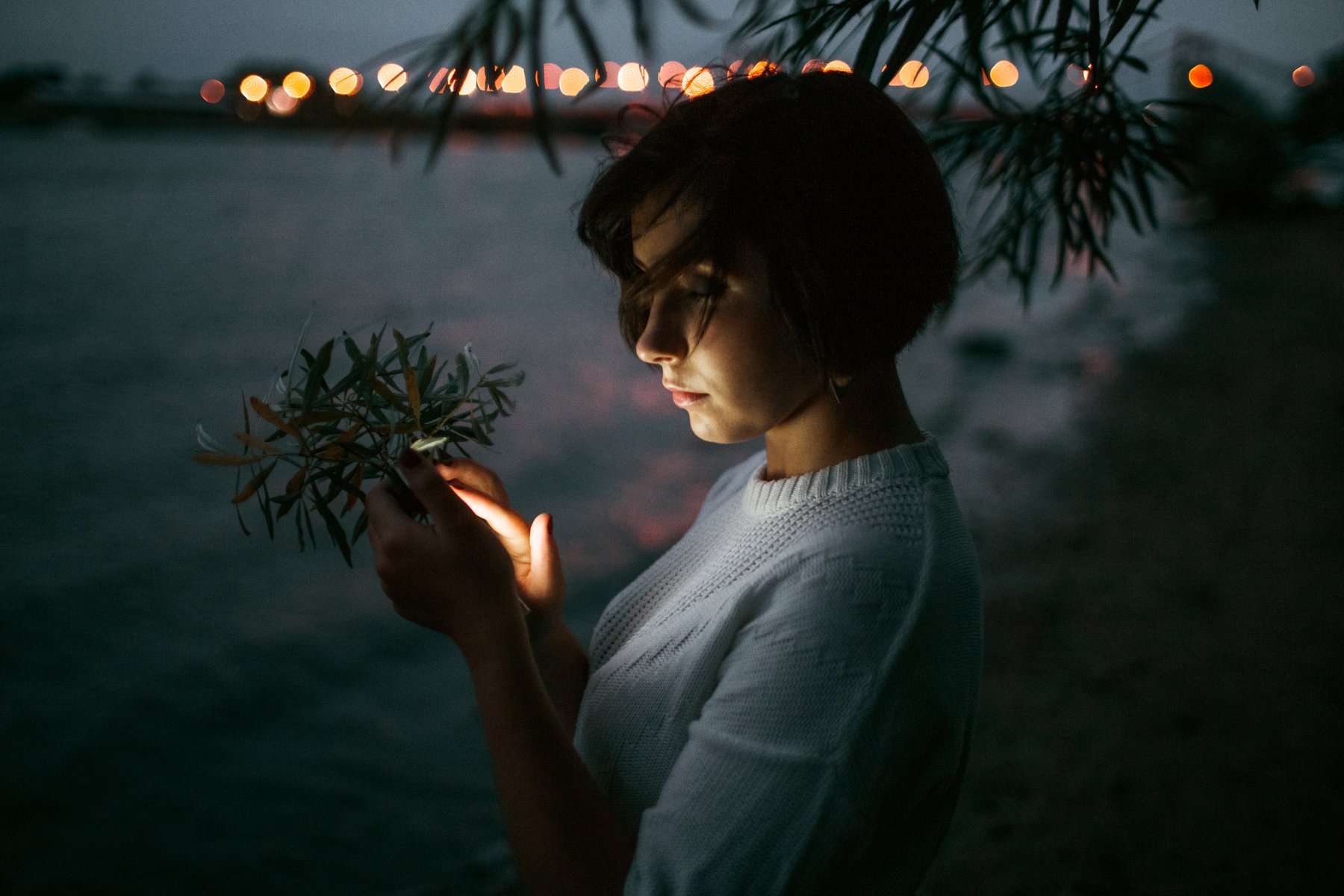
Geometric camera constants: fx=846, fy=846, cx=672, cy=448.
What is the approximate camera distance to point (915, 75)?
6.37 feet

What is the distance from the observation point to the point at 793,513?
1.42 metres

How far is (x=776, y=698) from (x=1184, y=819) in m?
4.15

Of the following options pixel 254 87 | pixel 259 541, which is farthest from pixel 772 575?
pixel 259 541

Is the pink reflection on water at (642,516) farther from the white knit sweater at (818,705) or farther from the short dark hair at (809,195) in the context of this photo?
the short dark hair at (809,195)

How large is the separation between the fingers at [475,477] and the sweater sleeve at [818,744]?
0.63m

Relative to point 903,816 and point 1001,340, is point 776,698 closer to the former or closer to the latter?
point 903,816

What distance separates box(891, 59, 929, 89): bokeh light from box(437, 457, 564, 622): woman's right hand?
1.21m

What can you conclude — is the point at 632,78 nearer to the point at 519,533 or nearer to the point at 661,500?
the point at 519,533

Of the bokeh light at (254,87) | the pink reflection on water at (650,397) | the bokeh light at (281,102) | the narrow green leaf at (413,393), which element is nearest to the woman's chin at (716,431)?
the narrow green leaf at (413,393)

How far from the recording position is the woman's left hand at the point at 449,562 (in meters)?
1.21

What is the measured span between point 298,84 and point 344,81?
22.2 inches

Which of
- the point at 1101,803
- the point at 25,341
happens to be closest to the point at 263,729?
the point at 1101,803

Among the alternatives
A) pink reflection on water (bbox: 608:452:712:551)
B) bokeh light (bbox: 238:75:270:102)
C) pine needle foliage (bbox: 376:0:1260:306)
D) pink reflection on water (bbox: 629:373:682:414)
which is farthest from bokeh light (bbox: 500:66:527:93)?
pink reflection on water (bbox: 629:373:682:414)

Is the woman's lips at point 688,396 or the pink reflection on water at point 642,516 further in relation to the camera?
the pink reflection on water at point 642,516
